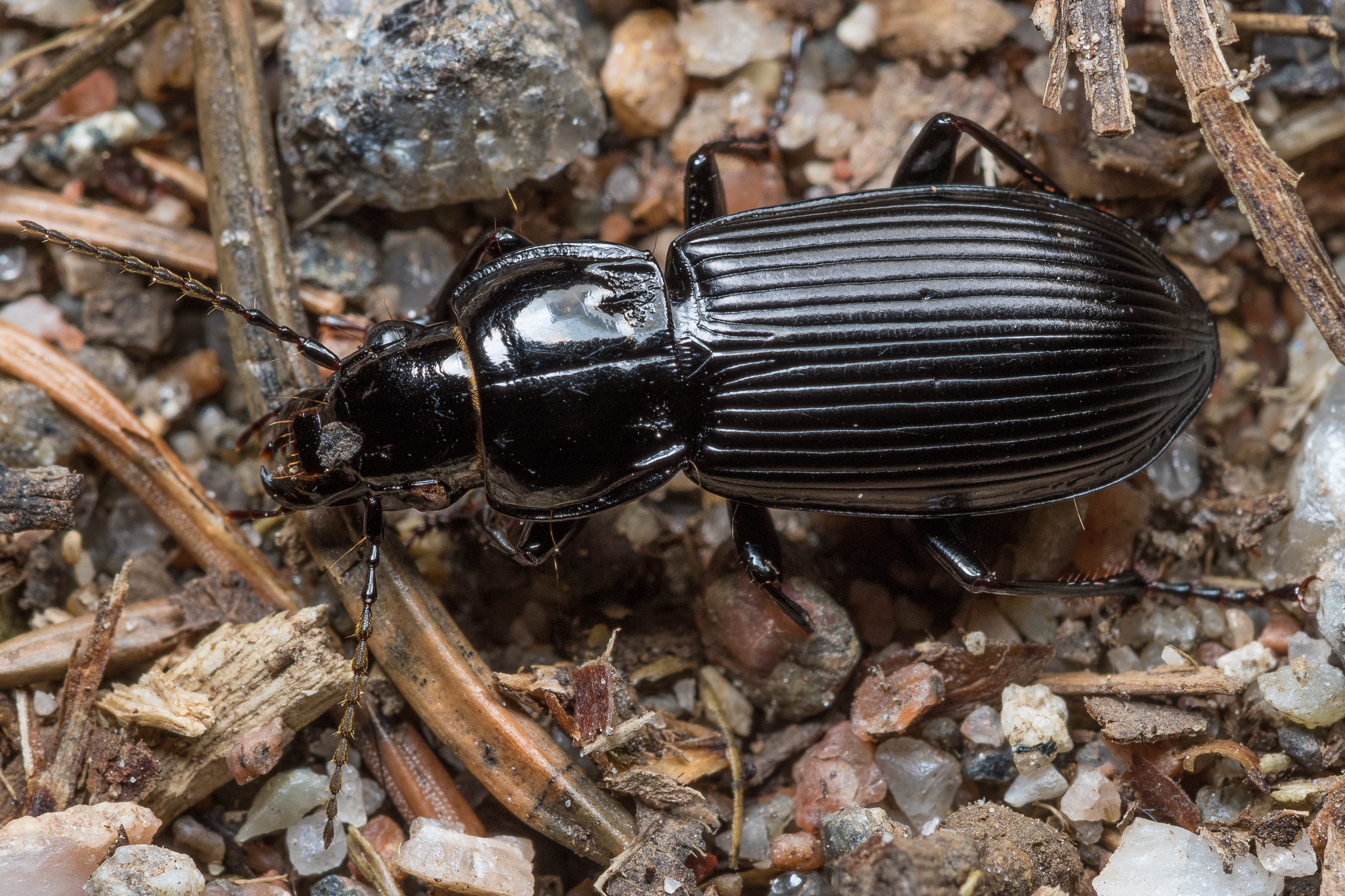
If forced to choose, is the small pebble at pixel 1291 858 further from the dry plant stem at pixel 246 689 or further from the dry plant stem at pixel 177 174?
the dry plant stem at pixel 177 174

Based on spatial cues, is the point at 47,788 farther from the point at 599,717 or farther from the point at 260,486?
the point at 599,717

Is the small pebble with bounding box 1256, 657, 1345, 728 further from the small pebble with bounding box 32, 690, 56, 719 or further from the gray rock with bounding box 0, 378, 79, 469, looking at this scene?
the gray rock with bounding box 0, 378, 79, 469

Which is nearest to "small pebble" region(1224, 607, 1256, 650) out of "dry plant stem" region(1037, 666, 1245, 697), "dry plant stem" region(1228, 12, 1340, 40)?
"dry plant stem" region(1037, 666, 1245, 697)

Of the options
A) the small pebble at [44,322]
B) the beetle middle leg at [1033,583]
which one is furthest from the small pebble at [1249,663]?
the small pebble at [44,322]

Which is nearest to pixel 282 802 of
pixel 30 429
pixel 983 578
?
pixel 30 429

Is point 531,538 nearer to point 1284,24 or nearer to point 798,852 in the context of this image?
point 798,852

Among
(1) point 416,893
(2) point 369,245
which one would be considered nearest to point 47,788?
(1) point 416,893

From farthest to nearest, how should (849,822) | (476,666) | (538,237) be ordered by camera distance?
(538,237), (476,666), (849,822)
